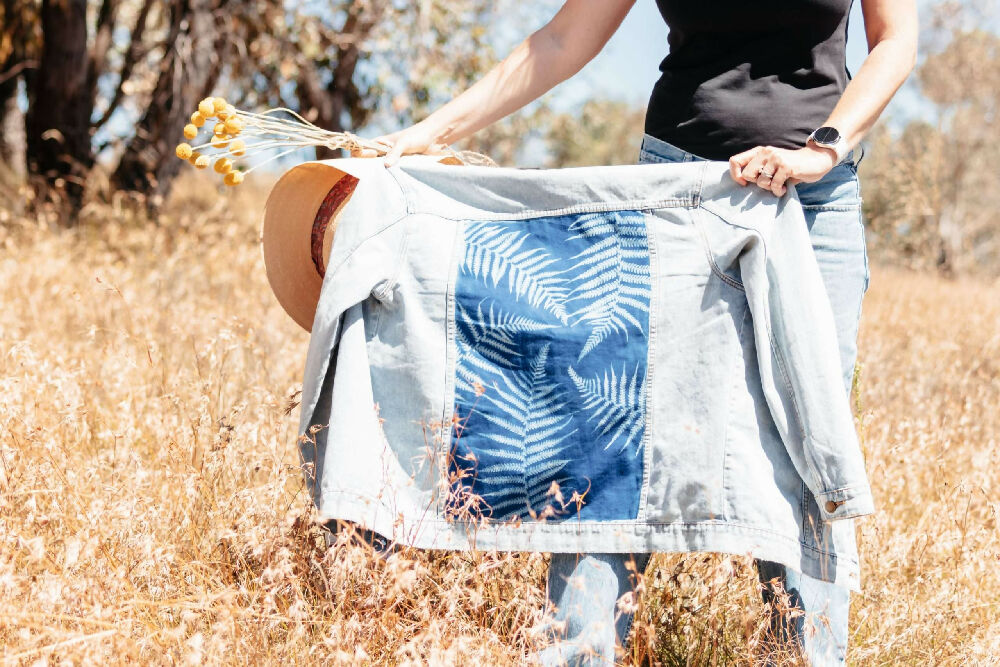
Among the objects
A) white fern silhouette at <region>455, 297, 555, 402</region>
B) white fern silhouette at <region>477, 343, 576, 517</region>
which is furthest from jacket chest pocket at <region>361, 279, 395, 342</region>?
white fern silhouette at <region>477, 343, 576, 517</region>

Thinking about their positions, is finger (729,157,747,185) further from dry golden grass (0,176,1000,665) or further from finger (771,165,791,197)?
dry golden grass (0,176,1000,665)

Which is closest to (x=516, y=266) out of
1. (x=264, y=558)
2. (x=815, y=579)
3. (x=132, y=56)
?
(x=815, y=579)

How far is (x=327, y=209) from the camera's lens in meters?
1.85

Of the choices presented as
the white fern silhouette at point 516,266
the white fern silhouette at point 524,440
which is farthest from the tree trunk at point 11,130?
the white fern silhouette at point 524,440

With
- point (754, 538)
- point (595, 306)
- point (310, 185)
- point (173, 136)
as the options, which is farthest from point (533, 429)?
point (173, 136)

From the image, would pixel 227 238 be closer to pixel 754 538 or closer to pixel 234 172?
pixel 234 172

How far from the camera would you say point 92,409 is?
2789 millimetres

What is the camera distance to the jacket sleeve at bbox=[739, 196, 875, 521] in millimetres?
1514

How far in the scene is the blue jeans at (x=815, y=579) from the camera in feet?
5.33

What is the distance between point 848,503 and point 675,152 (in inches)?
29.1

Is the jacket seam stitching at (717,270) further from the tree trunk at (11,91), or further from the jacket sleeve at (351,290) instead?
the tree trunk at (11,91)

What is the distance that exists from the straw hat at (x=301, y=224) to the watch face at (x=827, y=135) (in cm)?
73

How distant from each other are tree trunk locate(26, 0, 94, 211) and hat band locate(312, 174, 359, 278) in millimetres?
4784

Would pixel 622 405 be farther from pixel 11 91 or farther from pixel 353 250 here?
pixel 11 91
